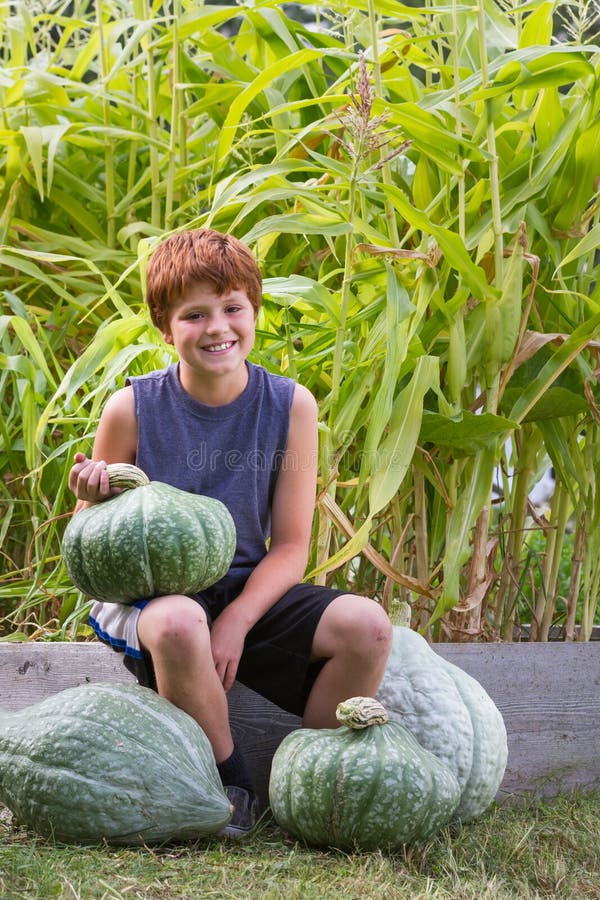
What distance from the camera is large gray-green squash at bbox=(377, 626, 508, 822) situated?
1.64m

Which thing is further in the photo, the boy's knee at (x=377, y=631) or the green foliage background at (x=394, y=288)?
the green foliage background at (x=394, y=288)

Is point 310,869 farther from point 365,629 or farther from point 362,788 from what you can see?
point 365,629

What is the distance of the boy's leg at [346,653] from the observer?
64.2 inches

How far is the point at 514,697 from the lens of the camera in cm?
193

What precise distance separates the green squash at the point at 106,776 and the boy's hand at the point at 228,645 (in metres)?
0.16

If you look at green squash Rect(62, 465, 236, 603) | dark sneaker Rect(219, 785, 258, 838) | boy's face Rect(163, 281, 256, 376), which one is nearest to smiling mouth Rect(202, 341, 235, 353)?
boy's face Rect(163, 281, 256, 376)

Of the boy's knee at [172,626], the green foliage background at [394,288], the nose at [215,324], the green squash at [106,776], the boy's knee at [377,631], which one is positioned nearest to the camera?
the green squash at [106,776]

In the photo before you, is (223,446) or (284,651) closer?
(284,651)

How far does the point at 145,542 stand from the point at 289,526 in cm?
34

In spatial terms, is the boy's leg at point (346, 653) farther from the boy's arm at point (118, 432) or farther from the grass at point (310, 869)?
the boy's arm at point (118, 432)

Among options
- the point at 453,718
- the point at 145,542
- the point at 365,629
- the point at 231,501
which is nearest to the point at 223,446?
the point at 231,501

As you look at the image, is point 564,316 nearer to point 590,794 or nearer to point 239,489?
point 239,489

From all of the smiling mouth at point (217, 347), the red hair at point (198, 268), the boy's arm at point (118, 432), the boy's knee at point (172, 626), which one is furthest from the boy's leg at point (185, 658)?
the red hair at point (198, 268)

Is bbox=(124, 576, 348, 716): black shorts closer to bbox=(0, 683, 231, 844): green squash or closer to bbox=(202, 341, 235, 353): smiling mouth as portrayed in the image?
bbox=(0, 683, 231, 844): green squash
